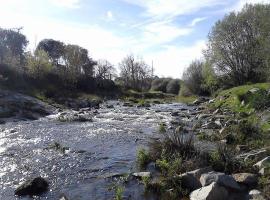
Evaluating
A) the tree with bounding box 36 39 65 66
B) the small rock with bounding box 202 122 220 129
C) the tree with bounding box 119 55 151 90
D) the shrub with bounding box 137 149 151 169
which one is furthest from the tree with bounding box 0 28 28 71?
the shrub with bounding box 137 149 151 169

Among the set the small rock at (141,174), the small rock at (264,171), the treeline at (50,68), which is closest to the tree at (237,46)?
the treeline at (50,68)

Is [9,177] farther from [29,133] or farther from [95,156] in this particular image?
[29,133]

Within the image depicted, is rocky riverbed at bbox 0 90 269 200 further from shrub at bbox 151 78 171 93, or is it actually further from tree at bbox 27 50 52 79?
shrub at bbox 151 78 171 93

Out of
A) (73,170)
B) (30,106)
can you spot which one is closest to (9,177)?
(73,170)

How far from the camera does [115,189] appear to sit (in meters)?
14.6

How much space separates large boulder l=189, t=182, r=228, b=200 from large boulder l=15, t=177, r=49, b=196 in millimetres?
6047

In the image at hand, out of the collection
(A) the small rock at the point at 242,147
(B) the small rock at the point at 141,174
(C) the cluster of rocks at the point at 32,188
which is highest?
(A) the small rock at the point at 242,147

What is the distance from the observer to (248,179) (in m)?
13.9

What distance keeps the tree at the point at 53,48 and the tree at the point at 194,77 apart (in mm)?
32093

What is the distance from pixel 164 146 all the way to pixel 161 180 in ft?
10.7

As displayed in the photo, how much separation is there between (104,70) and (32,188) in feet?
280

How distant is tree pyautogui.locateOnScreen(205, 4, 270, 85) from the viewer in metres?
61.6

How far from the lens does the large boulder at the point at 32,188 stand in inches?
567

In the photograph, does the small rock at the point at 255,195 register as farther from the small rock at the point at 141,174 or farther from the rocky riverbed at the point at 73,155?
the small rock at the point at 141,174
